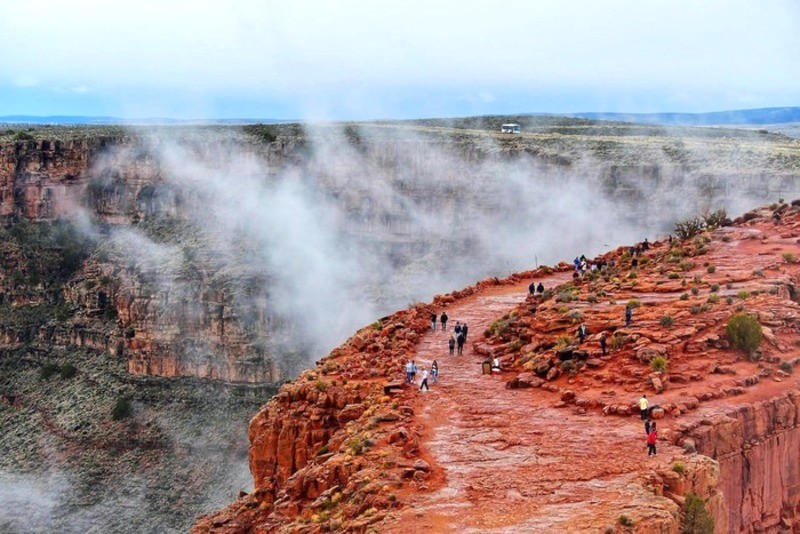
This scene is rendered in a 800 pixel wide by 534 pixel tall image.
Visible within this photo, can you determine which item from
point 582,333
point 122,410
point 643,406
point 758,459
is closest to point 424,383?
point 582,333

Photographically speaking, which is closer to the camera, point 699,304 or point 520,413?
point 520,413

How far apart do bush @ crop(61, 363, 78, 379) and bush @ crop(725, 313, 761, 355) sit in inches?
2580

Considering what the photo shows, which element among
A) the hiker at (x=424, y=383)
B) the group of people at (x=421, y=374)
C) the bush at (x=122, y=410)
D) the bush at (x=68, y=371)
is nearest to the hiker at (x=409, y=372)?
the group of people at (x=421, y=374)

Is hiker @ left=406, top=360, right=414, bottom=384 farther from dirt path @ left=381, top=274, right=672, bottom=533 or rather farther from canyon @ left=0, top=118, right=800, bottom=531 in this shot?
canyon @ left=0, top=118, right=800, bottom=531

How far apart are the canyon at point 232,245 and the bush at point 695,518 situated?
4637 cm

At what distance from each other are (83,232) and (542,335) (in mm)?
71519

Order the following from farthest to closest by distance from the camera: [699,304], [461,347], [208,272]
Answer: [208,272]
[461,347]
[699,304]

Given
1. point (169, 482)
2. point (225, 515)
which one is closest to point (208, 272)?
point (169, 482)

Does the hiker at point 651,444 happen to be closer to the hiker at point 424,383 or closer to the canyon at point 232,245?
the hiker at point 424,383

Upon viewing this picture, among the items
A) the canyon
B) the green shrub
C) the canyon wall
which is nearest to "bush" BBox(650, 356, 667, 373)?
the canyon wall

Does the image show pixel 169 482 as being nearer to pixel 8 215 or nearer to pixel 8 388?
pixel 8 388

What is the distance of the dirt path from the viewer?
18562mm

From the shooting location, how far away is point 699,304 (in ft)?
93.9

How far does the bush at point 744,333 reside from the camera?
83.6 ft
